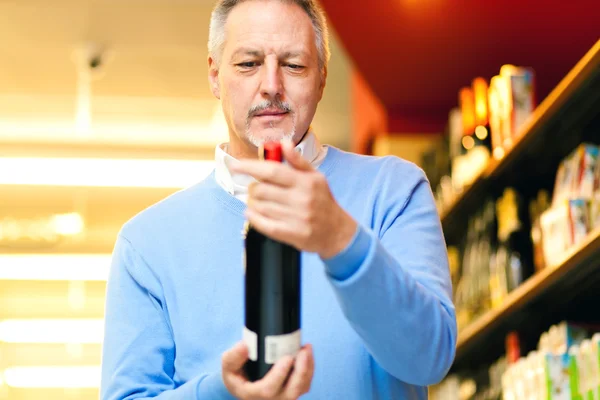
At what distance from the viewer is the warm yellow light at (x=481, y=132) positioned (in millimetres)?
3943

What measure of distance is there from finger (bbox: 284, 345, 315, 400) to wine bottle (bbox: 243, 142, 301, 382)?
0.6 inches

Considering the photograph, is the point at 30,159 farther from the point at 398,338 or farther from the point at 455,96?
the point at 398,338

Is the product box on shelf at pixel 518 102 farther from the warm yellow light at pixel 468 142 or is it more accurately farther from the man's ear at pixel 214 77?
the man's ear at pixel 214 77

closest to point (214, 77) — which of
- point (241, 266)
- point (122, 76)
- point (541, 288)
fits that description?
point (241, 266)

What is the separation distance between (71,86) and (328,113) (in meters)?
1.92

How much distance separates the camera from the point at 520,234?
361cm

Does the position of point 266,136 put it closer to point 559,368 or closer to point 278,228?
point 278,228

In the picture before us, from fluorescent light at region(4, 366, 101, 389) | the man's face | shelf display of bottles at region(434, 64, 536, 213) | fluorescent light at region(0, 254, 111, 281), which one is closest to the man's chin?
the man's face

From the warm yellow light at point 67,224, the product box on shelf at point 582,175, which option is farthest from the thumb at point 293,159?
the warm yellow light at point 67,224

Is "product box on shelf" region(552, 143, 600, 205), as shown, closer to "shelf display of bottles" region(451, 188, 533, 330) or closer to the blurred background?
the blurred background

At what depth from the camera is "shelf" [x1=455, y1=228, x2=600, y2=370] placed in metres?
2.79

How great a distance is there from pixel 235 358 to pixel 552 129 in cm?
236

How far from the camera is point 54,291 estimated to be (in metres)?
12.0

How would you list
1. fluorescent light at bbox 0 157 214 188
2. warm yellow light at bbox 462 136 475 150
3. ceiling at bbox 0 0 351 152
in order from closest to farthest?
warm yellow light at bbox 462 136 475 150 → ceiling at bbox 0 0 351 152 → fluorescent light at bbox 0 157 214 188
